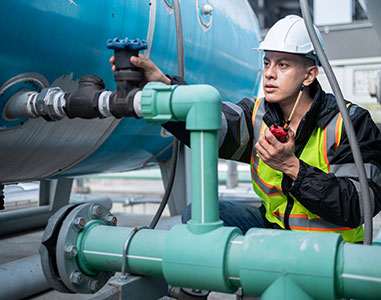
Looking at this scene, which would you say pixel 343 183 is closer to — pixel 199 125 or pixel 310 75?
pixel 310 75

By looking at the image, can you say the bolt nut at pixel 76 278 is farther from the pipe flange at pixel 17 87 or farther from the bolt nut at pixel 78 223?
the pipe flange at pixel 17 87

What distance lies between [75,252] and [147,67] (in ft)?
1.24

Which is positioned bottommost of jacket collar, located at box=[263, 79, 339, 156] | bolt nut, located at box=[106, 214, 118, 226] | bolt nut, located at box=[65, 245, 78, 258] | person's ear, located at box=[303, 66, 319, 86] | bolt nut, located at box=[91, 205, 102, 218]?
bolt nut, located at box=[65, 245, 78, 258]

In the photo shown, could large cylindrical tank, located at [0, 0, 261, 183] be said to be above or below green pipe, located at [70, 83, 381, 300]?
above

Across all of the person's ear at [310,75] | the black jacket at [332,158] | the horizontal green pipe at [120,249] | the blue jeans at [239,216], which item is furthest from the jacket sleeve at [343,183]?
the horizontal green pipe at [120,249]

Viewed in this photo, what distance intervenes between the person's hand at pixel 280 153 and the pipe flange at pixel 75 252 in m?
0.38

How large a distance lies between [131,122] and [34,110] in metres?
0.51

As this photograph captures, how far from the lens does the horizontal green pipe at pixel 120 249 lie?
0.80m

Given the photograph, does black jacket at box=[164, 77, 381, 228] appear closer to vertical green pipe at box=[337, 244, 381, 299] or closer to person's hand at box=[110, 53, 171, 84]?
person's hand at box=[110, 53, 171, 84]

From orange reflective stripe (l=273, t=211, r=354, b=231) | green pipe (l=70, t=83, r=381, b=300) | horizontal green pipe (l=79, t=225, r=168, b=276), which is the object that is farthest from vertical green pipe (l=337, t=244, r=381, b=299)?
orange reflective stripe (l=273, t=211, r=354, b=231)

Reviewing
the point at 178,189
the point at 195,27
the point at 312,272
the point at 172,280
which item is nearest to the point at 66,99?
the point at 172,280

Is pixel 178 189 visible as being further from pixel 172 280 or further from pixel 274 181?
pixel 172 280

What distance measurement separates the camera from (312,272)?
2.21 feet

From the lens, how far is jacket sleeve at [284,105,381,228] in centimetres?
101
